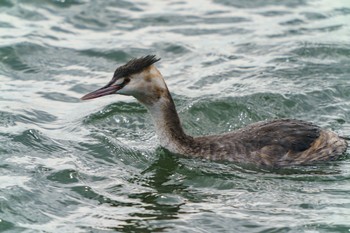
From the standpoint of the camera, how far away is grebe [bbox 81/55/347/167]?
10852 millimetres

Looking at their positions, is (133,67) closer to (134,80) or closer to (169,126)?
(134,80)

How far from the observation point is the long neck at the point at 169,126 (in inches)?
439

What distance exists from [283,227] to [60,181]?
2724 mm

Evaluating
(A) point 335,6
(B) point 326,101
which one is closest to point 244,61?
(B) point 326,101

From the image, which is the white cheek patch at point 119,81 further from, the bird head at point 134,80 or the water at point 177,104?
the water at point 177,104

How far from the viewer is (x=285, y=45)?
15.3 meters

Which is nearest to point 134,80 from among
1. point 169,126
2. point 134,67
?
point 134,67

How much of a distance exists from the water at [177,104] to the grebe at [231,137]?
147mm

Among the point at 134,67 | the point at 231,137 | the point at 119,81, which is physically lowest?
the point at 231,137

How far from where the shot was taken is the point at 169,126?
11.2 m

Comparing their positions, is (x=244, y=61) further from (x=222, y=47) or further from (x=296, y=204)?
(x=296, y=204)

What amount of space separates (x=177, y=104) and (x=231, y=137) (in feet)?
7.14

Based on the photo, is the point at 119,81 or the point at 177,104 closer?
the point at 119,81

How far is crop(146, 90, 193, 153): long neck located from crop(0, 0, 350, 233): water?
0.17 metres
